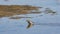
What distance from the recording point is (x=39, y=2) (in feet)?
4.95

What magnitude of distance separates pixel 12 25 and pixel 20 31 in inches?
4.0

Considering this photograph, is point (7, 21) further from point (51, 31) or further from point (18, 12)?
point (51, 31)

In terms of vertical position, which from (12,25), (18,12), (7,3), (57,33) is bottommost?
(57,33)

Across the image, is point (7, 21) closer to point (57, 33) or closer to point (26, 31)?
point (26, 31)

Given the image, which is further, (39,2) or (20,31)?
(39,2)

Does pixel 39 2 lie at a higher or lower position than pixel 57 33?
higher

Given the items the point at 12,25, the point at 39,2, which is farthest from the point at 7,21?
the point at 39,2

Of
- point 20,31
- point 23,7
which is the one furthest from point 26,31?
point 23,7

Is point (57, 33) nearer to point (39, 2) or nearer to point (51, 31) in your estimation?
point (51, 31)

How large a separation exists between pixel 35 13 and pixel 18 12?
17cm

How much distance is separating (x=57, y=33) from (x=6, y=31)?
0.46 meters

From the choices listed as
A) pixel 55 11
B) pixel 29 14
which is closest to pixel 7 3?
pixel 29 14

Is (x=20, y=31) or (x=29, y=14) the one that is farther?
(x=29, y=14)

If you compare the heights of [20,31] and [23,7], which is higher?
[23,7]
